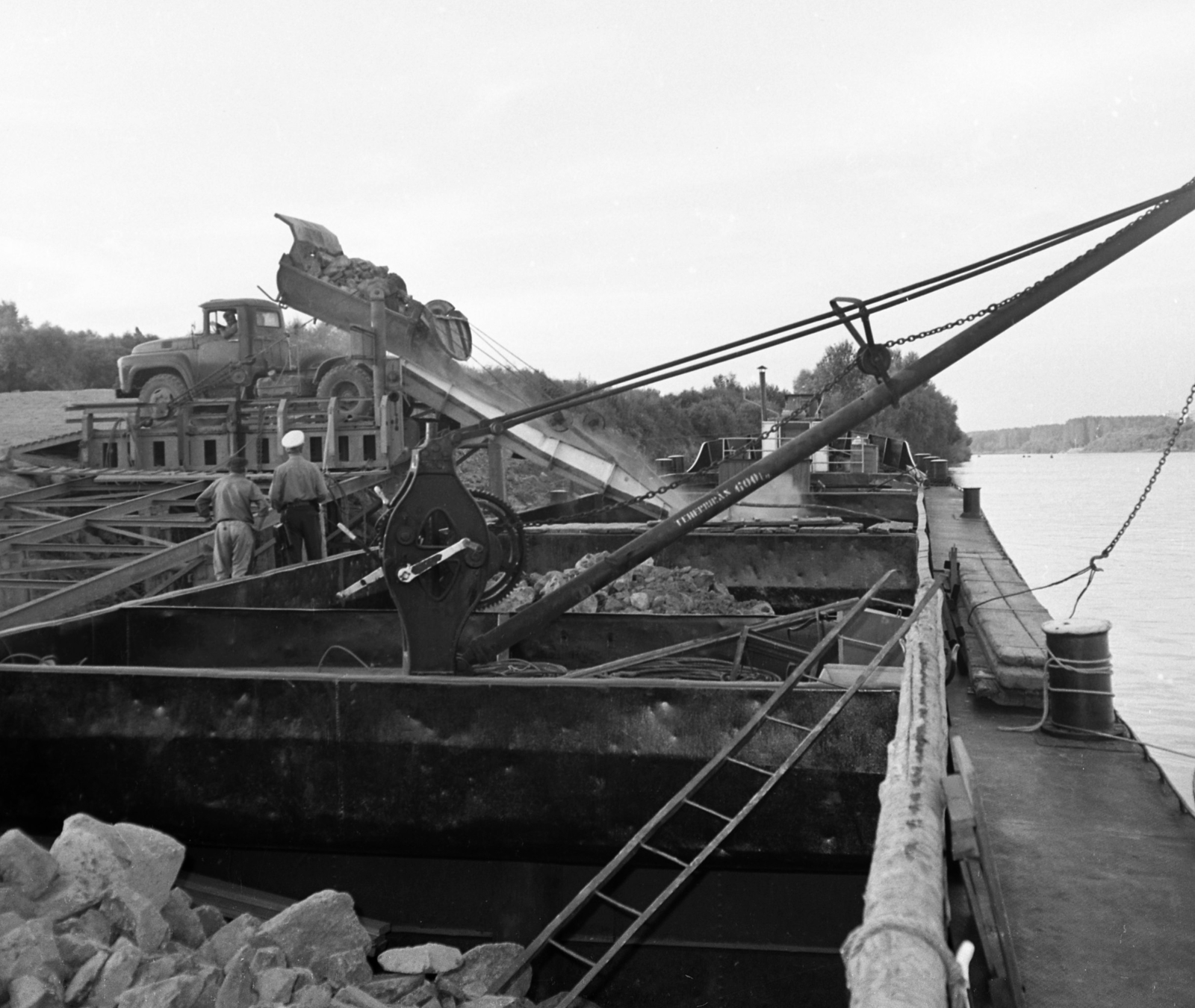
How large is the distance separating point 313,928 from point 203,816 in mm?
896

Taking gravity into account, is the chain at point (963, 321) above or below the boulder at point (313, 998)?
above

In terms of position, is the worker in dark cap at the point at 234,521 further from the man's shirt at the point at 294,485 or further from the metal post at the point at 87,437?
the metal post at the point at 87,437

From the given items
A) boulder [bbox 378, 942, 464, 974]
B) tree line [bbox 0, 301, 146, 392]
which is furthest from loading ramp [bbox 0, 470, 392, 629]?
tree line [bbox 0, 301, 146, 392]

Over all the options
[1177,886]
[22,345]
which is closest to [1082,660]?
[1177,886]

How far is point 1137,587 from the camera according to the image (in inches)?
975

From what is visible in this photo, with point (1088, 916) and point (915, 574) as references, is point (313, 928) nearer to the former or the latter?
Result: point (1088, 916)

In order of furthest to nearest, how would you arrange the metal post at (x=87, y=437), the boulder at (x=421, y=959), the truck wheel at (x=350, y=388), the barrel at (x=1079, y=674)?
the metal post at (x=87, y=437)
the truck wheel at (x=350, y=388)
the barrel at (x=1079, y=674)
the boulder at (x=421, y=959)

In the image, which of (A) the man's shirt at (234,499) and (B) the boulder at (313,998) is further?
(A) the man's shirt at (234,499)

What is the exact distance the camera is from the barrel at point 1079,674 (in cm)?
516

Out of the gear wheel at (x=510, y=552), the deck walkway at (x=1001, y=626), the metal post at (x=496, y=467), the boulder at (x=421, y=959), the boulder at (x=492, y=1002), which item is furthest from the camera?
the metal post at (x=496, y=467)

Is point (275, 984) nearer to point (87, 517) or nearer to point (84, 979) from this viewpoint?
point (84, 979)

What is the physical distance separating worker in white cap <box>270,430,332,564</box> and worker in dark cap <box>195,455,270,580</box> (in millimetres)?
323

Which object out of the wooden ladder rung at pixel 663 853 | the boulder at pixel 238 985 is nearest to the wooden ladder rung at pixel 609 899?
the wooden ladder rung at pixel 663 853

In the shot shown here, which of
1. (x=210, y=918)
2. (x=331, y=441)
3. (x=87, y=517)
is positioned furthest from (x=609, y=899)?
(x=331, y=441)
